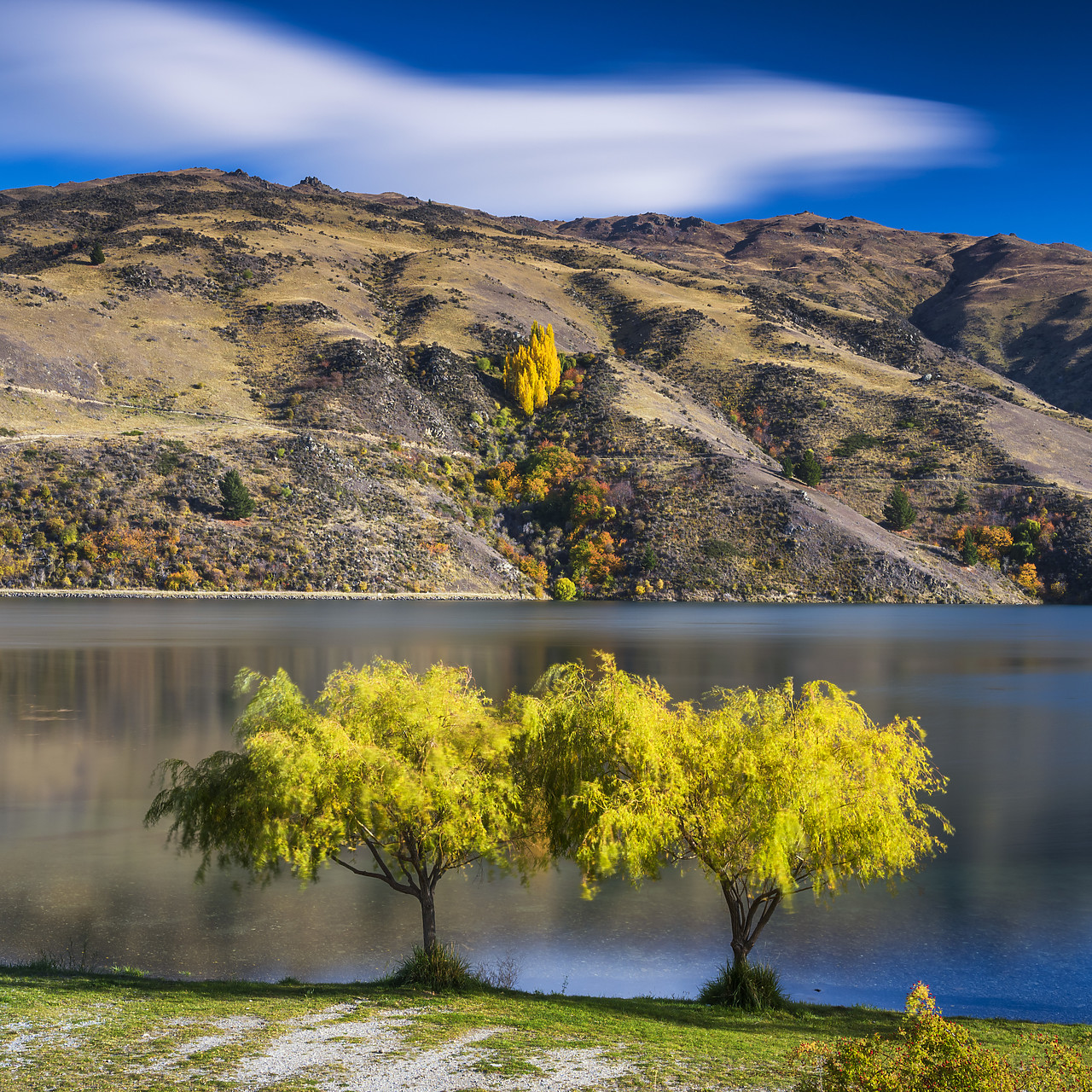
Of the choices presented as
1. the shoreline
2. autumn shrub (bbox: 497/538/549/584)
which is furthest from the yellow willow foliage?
the shoreline

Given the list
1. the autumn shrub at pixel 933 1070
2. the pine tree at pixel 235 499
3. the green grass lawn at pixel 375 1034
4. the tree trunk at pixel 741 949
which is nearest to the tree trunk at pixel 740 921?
the tree trunk at pixel 741 949

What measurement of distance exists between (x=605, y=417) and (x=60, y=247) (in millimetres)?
108994

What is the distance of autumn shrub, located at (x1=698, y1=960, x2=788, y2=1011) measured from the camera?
15547 mm

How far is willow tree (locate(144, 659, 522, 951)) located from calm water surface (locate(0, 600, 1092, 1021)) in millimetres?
2122

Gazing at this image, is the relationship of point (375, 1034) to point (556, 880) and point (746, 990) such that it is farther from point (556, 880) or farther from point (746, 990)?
point (556, 880)

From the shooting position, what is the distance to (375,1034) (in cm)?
1198

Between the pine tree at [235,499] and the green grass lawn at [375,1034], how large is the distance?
8957 cm

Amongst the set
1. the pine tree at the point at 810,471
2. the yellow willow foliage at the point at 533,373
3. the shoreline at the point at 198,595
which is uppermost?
the yellow willow foliage at the point at 533,373

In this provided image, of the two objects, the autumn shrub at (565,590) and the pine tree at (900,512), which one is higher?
the pine tree at (900,512)

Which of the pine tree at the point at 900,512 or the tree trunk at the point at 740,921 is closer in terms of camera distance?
the tree trunk at the point at 740,921

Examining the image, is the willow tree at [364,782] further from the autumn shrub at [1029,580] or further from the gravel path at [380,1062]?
the autumn shrub at [1029,580]

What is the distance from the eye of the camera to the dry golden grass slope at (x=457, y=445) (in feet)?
334

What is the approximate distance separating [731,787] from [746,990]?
332 cm

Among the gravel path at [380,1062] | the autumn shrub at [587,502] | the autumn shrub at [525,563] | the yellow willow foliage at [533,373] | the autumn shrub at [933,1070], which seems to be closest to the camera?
the autumn shrub at [933,1070]
